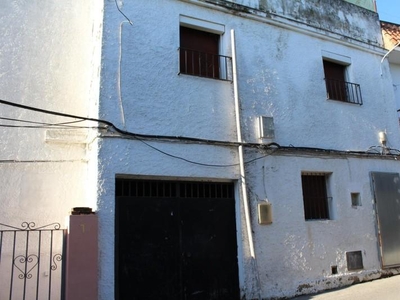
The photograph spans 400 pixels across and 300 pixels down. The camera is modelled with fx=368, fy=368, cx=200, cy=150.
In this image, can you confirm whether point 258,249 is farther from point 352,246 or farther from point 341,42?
point 341,42

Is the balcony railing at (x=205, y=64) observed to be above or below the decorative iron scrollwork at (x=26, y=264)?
above

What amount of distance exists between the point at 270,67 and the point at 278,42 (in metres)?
0.68

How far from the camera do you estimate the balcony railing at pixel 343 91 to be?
324 inches

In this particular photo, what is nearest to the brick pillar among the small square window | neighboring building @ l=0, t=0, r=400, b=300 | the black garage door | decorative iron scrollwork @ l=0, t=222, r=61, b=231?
neighboring building @ l=0, t=0, r=400, b=300

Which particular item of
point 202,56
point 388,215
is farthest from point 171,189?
point 388,215

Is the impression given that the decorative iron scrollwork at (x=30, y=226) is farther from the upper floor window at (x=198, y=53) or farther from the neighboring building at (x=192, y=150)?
the upper floor window at (x=198, y=53)

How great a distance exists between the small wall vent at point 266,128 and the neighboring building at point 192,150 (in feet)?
0.08

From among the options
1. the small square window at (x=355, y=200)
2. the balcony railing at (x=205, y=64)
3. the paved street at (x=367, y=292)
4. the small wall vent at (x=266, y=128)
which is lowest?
the paved street at (x=367, y=292)

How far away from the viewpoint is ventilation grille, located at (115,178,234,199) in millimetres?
5664

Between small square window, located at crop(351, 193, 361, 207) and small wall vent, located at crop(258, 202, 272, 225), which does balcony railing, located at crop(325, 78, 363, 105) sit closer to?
small square window, located at crop(351, 193, 361, 207)

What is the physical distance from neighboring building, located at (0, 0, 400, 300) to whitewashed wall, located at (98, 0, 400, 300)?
25mm

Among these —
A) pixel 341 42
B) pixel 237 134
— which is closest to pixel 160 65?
pixel 237 134

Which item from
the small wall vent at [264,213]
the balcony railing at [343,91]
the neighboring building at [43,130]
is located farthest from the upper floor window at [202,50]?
the balcony railing at [343,91]

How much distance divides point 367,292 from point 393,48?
5908 mm
